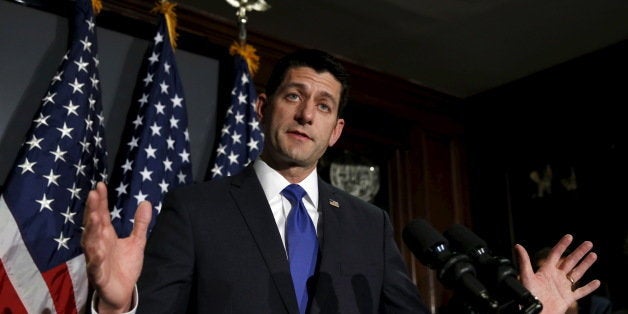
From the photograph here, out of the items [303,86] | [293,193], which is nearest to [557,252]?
[293,193]

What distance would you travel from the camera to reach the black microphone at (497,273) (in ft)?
3.57

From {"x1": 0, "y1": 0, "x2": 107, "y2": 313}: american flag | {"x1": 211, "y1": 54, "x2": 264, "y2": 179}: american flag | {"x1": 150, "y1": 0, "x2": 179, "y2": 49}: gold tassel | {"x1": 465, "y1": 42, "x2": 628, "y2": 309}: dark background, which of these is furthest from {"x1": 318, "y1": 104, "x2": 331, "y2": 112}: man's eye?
{"x1": 465, "y1": 42, "x2": 628, "y2": 309}: dark background

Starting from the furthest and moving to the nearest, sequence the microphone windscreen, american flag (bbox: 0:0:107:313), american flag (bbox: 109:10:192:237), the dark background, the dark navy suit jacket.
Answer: the dark background < american flag (bbox: 109:10:192:237) < american flag (bbox: 0:0:107:313) < the dark navy suit jacket < the microphone windscreen

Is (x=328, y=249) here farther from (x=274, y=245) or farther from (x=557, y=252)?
(x=557, y=252)

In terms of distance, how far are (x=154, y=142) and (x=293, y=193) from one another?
1.41 m

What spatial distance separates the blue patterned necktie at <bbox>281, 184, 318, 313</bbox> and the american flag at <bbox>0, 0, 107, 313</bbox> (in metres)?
1.18

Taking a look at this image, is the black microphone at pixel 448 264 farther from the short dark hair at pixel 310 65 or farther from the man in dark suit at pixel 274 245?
the short dark hair at pixel 310 65

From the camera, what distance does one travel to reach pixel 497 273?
1134 millimetres

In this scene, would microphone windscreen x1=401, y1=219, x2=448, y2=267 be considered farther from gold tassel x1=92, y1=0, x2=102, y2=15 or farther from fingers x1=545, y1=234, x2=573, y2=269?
gold tassel x1=92, y1=0, x2=102, y2=15

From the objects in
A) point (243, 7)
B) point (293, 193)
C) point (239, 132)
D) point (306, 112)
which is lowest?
point (293, 193)

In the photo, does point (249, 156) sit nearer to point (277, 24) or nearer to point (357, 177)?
point (277, 24)

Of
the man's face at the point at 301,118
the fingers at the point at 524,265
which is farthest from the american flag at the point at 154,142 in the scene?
the fingers at the point at 524,265

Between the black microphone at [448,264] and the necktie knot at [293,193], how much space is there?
Answer: 54cm

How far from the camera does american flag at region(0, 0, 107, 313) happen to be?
2.42 meters
